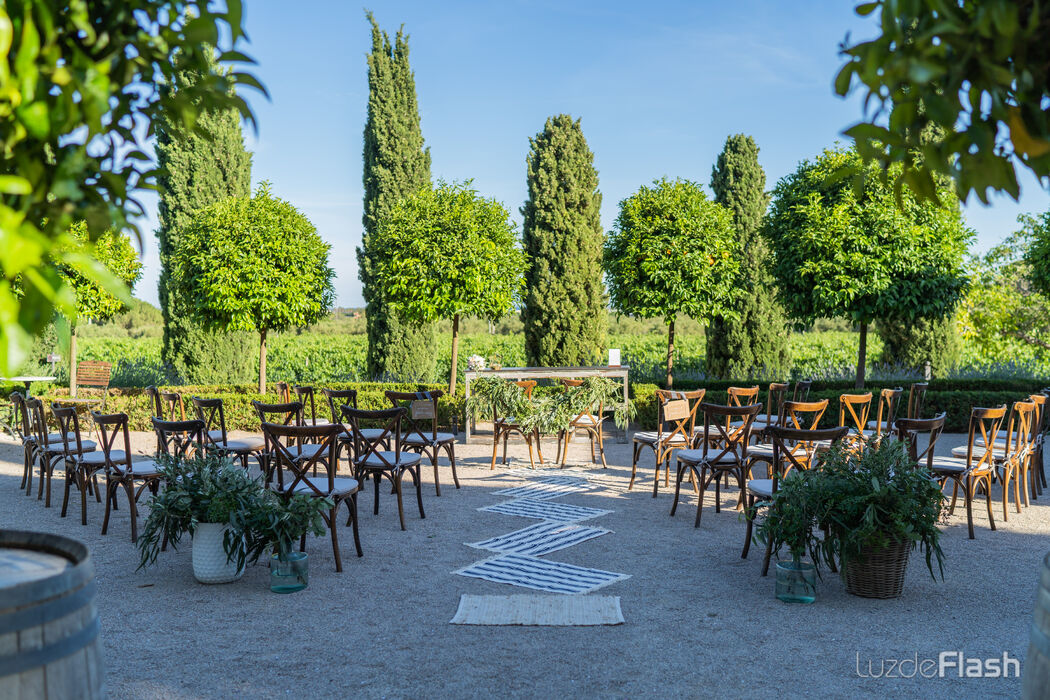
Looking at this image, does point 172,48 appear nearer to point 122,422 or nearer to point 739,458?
point 122,422

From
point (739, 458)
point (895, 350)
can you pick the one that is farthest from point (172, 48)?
point (895, 350)

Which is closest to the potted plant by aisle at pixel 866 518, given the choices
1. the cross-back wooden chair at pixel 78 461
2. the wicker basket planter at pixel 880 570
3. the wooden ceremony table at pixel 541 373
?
the wicker basket planter at pixel 880 570

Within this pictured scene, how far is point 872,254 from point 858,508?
7142 mm

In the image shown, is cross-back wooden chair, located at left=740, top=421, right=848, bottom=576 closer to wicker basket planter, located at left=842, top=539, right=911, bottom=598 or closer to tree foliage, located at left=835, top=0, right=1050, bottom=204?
wicker basket planter, located at left=842, top=539, right=911, bottom=598

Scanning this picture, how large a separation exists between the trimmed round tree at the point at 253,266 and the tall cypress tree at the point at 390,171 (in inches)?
153

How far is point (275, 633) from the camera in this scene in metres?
3.80

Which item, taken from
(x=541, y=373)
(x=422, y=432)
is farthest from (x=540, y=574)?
(x=541, y=373)

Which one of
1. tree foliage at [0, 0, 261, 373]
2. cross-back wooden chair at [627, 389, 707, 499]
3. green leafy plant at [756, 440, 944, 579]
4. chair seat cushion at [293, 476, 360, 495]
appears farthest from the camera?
cross-back wooden chair at [627, 389, 707, 499]

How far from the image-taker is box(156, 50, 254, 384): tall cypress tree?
15836mm

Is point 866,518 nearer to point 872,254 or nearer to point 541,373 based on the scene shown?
point 541,373

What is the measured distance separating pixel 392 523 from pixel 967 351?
1996 cm

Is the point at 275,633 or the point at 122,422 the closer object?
the point at 275,633

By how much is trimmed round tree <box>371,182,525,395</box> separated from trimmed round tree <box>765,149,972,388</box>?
4.16 m

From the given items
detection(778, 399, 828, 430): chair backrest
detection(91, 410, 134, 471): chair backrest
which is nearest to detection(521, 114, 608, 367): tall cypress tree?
detection(778, 399, 828, 430): chair backrest
